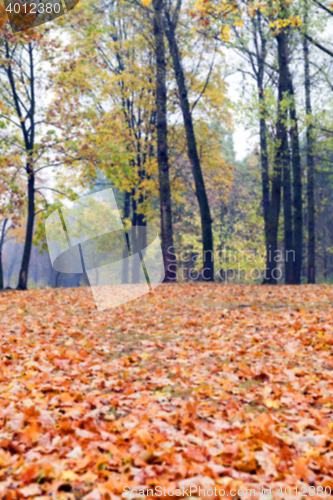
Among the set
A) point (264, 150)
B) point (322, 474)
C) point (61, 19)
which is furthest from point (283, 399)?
point (264, 150)

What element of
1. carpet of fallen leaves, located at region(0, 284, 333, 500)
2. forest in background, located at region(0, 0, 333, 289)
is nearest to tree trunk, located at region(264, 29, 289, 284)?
forest in background, located at region(0, 0, 333, 289)

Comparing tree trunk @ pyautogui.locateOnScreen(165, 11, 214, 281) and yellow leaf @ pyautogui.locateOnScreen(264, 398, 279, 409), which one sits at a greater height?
tree trunk @ pyautogui.locateOnScreen(165, 11, 214, 281)

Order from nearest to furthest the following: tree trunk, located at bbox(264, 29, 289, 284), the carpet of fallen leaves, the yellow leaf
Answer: the carpet of fallen leaves, the yellow leaf, tree trunk, located at bbox(264, 29, 289, 284)

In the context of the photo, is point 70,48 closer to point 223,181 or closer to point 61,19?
point 61,19

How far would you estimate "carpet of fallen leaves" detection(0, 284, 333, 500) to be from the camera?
2.64 meters

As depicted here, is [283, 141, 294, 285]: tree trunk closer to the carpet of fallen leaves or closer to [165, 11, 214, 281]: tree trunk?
[165, 11, 214, 281]: tree trunk

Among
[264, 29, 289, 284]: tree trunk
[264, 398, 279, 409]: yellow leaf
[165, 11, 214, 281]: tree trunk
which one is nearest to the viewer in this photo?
[264, 398, 279, 409]: yellow leaf

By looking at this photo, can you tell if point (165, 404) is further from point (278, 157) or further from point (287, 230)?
point (287, 230)

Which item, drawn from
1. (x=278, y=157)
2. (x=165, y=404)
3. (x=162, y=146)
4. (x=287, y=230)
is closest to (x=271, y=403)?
(x=165, y=404)

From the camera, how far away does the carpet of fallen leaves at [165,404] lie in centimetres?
264

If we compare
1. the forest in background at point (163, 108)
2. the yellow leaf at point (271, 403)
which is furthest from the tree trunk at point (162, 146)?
the yellow leaf at point (271, 403)

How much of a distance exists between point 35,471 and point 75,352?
9.80 ft

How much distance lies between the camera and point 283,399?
3943mm

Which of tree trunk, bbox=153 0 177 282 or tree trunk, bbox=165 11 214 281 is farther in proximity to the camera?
tree trunk, bbox=165 11 214 281
